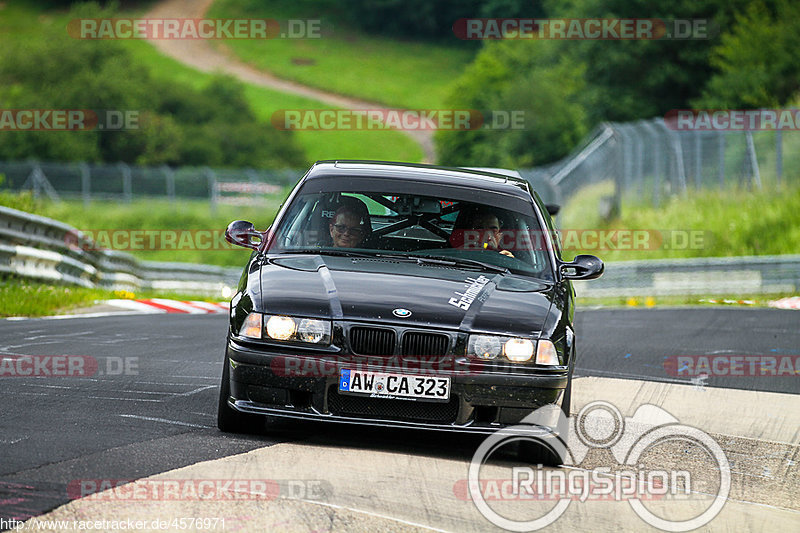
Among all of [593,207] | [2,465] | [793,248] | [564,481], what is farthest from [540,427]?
[593,207]

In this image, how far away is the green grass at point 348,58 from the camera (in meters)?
102

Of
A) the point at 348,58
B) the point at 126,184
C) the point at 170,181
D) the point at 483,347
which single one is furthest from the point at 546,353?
the point at 348,58

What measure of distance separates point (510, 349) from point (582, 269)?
1.47m

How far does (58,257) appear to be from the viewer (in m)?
16.1

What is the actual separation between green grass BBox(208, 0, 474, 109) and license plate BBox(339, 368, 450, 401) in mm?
91214

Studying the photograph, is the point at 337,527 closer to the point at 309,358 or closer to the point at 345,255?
the point at 309,358

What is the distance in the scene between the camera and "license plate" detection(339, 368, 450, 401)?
632cm

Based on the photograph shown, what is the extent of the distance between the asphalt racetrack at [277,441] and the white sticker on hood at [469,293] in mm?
788

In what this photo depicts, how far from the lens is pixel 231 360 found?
6570 mm

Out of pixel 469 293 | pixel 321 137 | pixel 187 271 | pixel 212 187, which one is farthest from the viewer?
pixel 321 137

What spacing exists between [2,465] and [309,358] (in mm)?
1573
